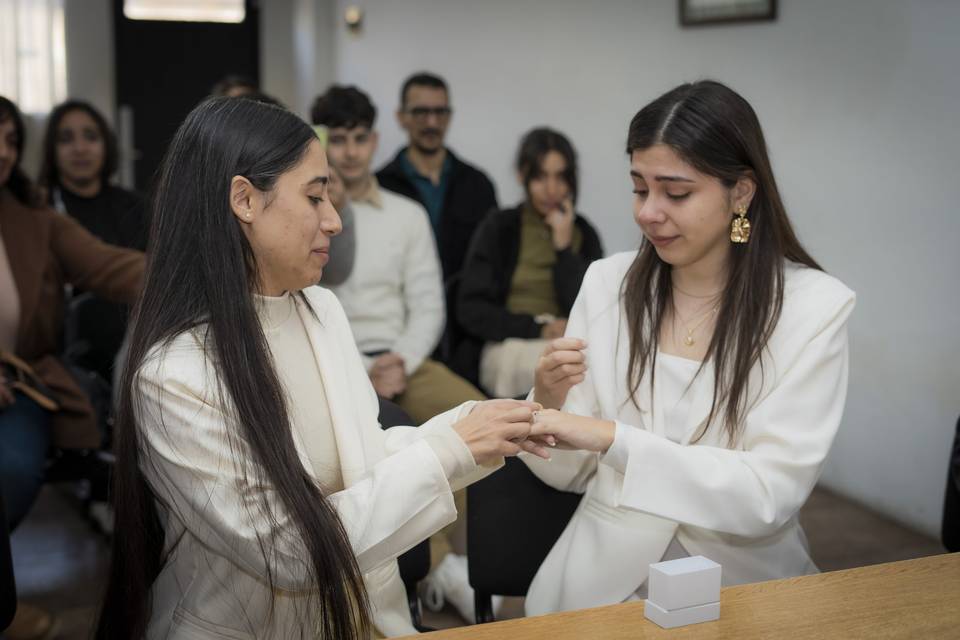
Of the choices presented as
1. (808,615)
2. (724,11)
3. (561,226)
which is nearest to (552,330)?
(561,226)

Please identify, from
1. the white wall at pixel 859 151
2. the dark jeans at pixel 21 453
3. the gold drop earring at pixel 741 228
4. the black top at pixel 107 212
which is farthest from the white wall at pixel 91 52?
the gold drop earring at pixel 741 228

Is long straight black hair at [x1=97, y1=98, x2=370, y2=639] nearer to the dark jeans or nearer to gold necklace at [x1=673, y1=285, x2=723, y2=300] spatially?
gold necklace at [x1=673, y1=285, x2=723, y2=300]

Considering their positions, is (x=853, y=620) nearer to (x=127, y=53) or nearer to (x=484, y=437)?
(x=484, y=437)

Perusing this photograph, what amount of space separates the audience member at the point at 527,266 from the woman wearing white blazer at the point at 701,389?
1.52m

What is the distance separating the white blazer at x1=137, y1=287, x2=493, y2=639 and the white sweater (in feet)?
5.37

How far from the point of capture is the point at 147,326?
5.24 feet

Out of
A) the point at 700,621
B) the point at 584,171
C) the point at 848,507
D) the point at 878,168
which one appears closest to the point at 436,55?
the point at 584,171

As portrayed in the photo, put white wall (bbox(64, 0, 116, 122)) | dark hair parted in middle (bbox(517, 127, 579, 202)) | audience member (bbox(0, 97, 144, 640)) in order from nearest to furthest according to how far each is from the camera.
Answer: audience member (bbox(0, 97, 144, 640)) < dark hair parted in middle (bbox(517, 127, 579, 202)) < white wall (bbox(64, 0, 116, 122))

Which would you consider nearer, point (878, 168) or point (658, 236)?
point (658, 236)

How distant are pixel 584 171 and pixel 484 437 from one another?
11.7 feet

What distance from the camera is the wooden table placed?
4.38ft

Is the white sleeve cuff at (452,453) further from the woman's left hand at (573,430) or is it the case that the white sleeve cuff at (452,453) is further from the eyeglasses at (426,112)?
the eyeglasses at (426,112)

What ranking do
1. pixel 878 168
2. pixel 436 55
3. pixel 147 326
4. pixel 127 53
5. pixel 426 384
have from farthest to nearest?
1. pixel 127 53
2. pixel 436 55
3. pixel 878 168
4. pixel 426 384
5. pixel 147 326

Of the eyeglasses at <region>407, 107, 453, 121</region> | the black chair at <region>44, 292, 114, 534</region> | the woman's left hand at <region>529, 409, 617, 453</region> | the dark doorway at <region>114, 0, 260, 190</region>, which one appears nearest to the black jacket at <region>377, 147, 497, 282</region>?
the eyeglasses at <region>407, 107, 453, 121</region>
